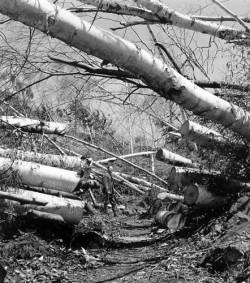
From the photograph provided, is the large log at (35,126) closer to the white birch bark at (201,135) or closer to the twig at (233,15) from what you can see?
the white birch bark at (201,135)

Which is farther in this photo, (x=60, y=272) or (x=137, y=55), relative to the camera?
(x=60, y=272)

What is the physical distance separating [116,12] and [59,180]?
96.7 inches

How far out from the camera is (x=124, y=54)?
461cm

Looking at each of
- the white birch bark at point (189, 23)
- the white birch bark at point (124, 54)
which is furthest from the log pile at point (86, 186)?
the white birch bark at point (189, 23)

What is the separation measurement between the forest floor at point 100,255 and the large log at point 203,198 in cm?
35

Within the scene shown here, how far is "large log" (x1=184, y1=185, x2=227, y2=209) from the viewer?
670 centimetres

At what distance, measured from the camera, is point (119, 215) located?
9.38 meters

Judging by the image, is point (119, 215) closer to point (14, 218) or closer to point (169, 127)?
point (169, 127)

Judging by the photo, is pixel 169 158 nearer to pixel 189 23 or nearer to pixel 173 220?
pixel 173 220

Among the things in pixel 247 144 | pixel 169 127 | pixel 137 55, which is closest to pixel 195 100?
pixel 137 55

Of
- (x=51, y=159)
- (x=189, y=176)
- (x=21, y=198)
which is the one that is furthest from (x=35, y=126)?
(x=189, y=176)

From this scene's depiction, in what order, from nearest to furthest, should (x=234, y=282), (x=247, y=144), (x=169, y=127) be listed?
(x=234, y=282)
(x=247, y=144)
(x=169, y=127)

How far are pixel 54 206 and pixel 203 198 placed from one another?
2175 millimetres

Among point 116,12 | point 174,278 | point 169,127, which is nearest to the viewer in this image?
point 174,278
